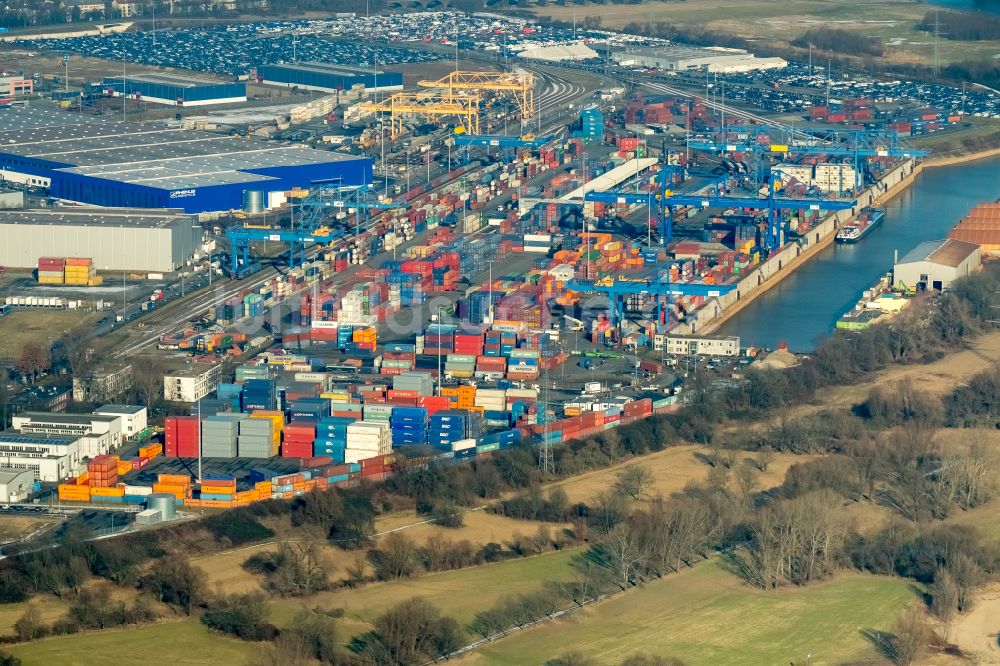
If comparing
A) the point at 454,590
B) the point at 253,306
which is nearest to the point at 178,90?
the point at 253,306

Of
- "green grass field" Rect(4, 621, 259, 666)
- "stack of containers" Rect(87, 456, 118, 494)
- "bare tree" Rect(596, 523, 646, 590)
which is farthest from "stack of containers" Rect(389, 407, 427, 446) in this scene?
"green grass field" Rect(4, 621, 259, 666)

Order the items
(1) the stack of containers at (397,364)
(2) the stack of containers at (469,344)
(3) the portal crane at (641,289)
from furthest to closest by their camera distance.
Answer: (3) the portal crane at (641,289) → (2) the stack of containers at (469,344) → (1) the stack of containers at (397,364)

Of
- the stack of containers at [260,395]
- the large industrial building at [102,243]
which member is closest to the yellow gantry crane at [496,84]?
the large industrial building at [102,243]

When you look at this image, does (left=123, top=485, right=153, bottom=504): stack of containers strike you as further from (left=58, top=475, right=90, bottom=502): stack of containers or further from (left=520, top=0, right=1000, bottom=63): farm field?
(left=520, top=0, right=1000, bottom=63): farm field

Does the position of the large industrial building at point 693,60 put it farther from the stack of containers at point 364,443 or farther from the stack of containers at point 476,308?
the stack of containers at point 364,443

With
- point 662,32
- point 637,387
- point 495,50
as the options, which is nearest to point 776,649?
point 637,387

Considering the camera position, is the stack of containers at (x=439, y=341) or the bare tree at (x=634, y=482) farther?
the stack of containers at (x=439, y=341)
